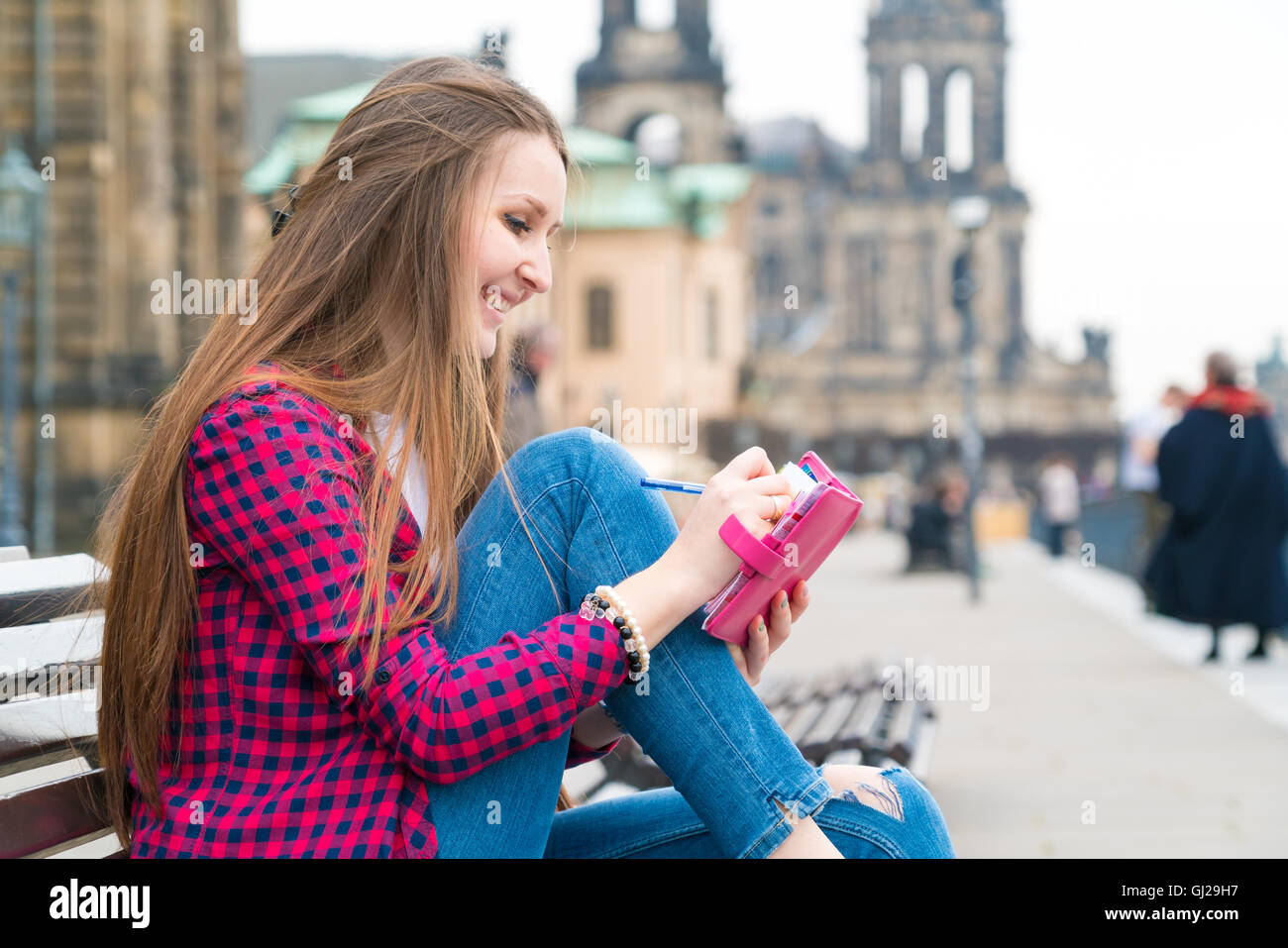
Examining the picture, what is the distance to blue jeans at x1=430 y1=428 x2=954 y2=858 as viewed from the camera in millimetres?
1861

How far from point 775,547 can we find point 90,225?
1710 centimetres

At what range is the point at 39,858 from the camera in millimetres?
1834

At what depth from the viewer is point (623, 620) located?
5.95 feet

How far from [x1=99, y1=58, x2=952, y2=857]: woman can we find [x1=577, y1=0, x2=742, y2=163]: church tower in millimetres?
50604

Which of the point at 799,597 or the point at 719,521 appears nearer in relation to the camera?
the point at 719,521

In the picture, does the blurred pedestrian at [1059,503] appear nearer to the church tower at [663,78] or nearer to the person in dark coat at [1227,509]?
the person in dark coat at [1227,509]

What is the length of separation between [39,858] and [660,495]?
3.15 ft

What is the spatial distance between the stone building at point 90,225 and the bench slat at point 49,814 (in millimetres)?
13643

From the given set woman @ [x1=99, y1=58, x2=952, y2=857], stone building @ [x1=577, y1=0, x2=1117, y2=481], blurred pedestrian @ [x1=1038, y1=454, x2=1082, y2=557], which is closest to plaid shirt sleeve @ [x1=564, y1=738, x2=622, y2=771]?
woman @ [x1=99, y1=58, x2=952, y2=857]

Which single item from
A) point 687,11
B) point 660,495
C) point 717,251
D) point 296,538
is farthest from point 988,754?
point 687,11

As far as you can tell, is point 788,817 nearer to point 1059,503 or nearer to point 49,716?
point 49,716

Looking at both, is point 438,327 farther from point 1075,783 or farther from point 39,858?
point 1075,783

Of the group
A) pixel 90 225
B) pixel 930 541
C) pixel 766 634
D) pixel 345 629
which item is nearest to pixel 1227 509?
pixel 766 634

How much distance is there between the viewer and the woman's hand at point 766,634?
2.01m
